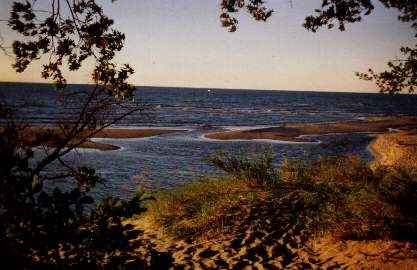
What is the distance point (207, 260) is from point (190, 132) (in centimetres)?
2880

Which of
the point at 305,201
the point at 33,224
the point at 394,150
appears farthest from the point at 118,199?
the point at 394,150

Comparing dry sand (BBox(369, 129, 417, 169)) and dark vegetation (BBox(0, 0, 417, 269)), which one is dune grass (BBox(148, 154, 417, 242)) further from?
dry sand (BBox(369, 129, 417, 169))

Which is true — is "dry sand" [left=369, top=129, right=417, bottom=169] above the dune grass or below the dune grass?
below

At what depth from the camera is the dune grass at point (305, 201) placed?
713 cm

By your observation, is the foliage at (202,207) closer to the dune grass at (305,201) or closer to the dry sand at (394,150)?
the dune grass at (305,201)

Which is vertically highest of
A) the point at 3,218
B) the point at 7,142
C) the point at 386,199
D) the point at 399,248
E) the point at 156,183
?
the point at 7,142

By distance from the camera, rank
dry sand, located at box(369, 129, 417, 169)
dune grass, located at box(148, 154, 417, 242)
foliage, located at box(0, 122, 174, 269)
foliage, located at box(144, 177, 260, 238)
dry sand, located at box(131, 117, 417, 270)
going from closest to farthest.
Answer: foliage, located at box(0, 122, 174, 269), dry sand, located at box(131, 117, 417, 270), dune grass, located at box(148, 154, 417, 242), foliage, located at box(144, 177, 260, 238), dry sand, located at box(369, 129, 417, 169)

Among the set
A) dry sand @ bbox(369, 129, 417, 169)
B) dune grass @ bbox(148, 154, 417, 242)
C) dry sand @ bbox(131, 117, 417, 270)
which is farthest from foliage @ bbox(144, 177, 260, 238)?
dry sand @ bbox(369, 129, 417, 169)

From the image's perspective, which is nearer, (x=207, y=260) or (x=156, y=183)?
(x=207, y=260)

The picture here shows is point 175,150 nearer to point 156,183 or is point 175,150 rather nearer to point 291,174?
point 156,183

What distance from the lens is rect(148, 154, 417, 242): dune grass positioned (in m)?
7.13

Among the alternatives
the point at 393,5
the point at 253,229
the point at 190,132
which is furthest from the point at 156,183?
the point at 190,132

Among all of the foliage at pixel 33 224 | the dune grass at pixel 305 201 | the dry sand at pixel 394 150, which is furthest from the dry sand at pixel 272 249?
the dry sand at pixel 394 150

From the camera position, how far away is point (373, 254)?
654cm
